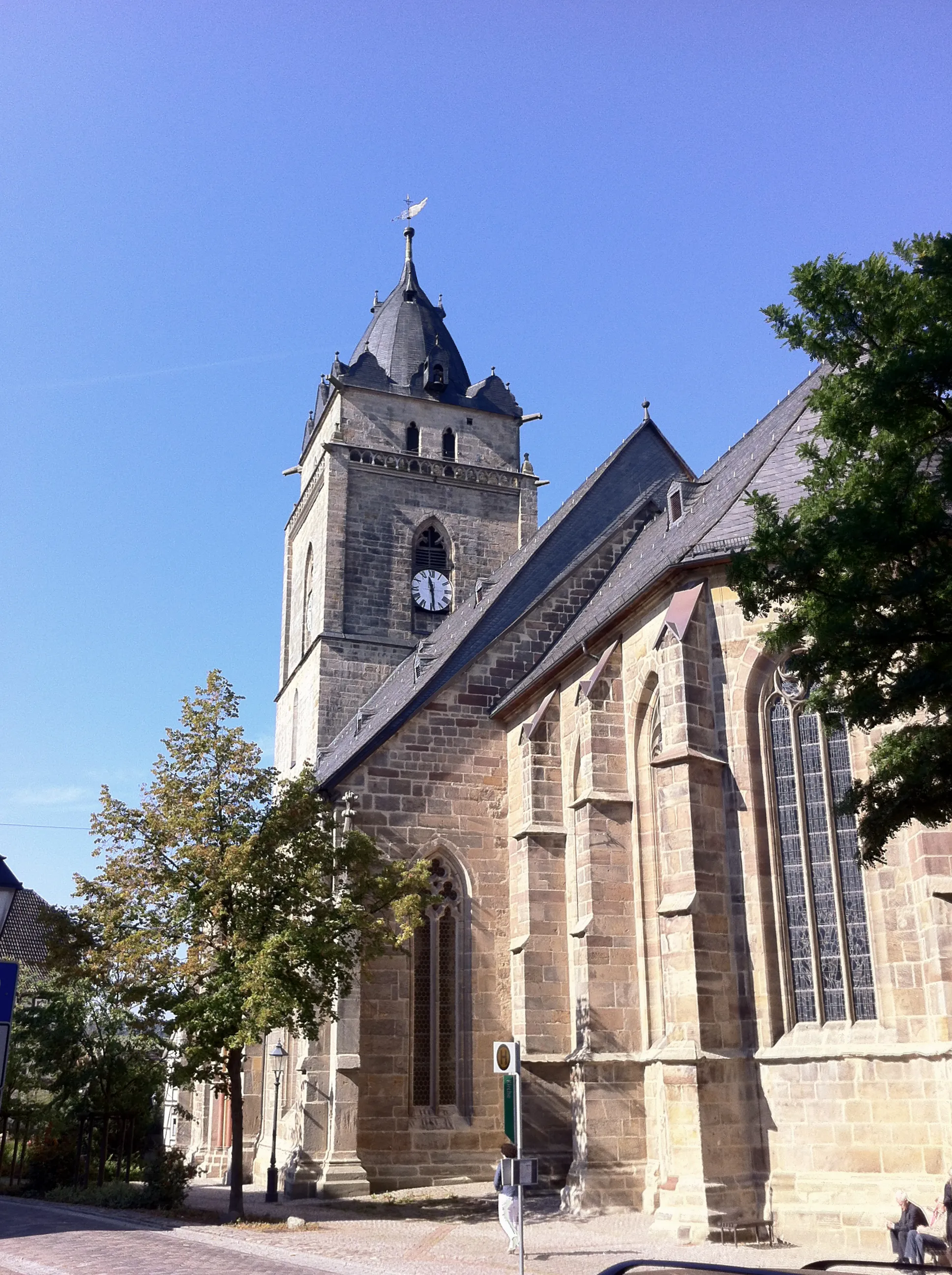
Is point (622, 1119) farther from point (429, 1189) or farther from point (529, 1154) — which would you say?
point (429, 1189)

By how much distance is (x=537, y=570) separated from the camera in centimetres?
Result: 2400

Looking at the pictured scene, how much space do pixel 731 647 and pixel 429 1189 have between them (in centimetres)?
972

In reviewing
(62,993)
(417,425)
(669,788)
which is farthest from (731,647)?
(417,425)

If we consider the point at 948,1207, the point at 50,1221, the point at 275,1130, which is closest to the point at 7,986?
the point at 948,1207

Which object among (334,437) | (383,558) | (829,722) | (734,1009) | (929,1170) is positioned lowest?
(929,1170)

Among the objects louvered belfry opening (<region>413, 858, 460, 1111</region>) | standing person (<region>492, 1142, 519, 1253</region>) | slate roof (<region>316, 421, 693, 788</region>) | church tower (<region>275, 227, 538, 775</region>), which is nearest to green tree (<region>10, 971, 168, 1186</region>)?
louvered belfry opening (<region>413, 858, 460, 1111</region>)

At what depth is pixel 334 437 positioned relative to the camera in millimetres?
34469

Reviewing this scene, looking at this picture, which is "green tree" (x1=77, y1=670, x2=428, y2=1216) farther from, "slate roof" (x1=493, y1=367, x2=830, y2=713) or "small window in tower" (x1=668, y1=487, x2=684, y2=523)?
"small window in tower" (x1=668, y1=487, x2=684, y2=523)

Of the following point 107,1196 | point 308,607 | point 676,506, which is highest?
point 308,607

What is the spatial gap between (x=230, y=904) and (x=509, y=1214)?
6.14 metres

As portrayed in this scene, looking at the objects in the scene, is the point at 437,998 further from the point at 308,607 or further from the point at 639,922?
the point at 308,607

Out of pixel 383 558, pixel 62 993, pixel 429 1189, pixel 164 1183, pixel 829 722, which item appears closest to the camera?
pixel 829 722

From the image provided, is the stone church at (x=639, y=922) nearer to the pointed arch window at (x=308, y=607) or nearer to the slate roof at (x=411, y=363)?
the pointed arch window at (x=308, y=607)

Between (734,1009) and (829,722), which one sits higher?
(829,722)
